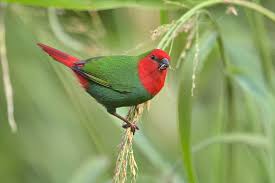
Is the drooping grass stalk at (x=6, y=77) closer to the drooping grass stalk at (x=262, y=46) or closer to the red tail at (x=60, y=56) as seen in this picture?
the red tail at (x=60, y=56)

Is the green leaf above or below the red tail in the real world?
above

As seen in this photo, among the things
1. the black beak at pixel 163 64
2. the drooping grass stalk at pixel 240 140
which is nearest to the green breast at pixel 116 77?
the black beak at pixel 163 64

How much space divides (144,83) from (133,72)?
10 centimetres

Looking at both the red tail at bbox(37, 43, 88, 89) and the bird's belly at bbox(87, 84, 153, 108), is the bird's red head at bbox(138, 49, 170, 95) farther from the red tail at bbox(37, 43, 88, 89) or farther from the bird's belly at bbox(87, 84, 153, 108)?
the red tail at bbox(37, 43, 88, 89)

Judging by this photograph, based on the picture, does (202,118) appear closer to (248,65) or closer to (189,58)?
(248,65)

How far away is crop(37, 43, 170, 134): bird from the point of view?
2.57 metres

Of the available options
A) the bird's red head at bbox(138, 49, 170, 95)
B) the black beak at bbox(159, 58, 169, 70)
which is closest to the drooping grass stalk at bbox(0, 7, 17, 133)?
the bird's red head at bbox(138, 49, 170, 95)

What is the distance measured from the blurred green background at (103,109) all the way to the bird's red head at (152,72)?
514 millimetres

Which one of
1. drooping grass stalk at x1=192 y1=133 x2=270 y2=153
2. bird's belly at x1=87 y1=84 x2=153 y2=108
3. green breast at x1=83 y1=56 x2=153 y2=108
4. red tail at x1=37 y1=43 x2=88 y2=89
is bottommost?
drooping grass stalk at x1=192 y1=133 x2=270 y2=153

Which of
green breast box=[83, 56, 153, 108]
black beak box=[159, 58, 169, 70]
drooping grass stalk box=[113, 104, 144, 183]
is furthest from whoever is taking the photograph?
green breast box=[83, 56, 153, 108]

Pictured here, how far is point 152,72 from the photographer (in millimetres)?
2588

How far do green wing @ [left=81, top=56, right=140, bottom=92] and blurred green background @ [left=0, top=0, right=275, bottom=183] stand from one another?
0.40m

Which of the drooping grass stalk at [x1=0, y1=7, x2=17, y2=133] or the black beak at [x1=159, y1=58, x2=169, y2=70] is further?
the drooping grass stalk at [x1=0, y1=7, x2=17, y2=133]

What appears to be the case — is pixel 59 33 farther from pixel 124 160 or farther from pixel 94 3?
pixel 124 160
